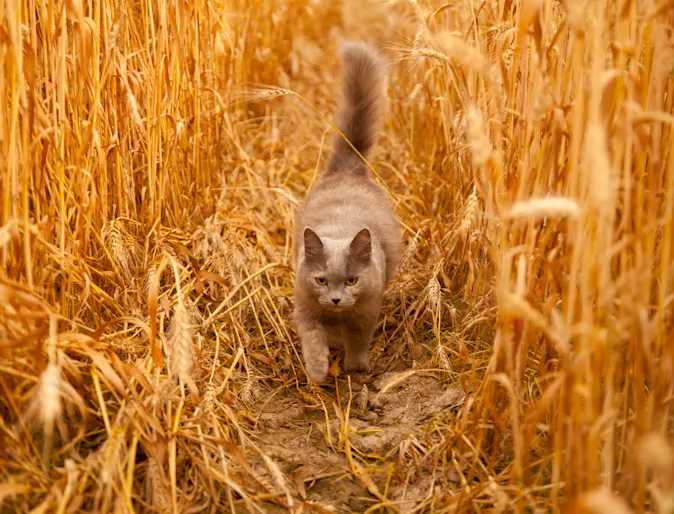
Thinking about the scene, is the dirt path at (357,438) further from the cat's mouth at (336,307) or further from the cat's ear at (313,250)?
the cat's ear at (313,250)

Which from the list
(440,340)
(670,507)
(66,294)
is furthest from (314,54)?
(670,507)

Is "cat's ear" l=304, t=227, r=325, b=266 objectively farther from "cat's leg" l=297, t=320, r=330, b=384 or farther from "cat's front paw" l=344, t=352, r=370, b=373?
"cat's front paw" l=344, t=352, r=370, b=373

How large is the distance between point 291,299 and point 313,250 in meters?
0.45

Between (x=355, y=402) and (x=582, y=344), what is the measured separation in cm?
112

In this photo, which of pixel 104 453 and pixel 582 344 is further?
pixel 104 453

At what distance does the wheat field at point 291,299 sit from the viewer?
1.29 metres

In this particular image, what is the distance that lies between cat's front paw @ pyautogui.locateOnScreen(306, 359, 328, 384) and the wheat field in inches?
1.7

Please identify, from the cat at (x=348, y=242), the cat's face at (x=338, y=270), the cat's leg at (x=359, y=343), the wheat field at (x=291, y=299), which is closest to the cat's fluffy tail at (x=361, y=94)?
the cat at (x=348, y=242)

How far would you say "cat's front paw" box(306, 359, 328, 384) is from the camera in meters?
2.22

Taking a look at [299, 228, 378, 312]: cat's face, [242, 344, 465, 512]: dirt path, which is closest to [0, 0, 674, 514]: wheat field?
[242, 344, 465, 512]: dirt path

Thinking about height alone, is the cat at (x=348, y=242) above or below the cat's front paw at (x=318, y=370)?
above

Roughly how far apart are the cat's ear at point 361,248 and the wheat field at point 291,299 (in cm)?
27

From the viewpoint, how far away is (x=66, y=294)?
5.82 feet

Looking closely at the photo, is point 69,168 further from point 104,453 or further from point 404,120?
point 404,120
